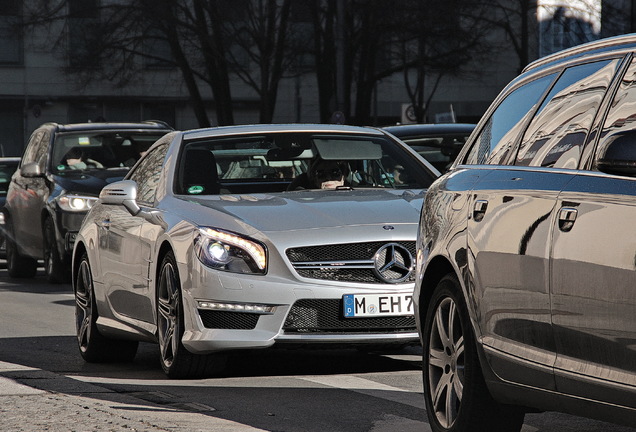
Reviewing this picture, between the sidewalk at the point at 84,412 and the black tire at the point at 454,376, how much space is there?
0.94m

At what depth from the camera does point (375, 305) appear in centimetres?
841

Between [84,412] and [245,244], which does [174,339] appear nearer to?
[245,244]

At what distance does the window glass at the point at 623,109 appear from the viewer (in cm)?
500

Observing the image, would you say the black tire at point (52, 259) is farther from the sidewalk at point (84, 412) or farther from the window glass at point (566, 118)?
the window glass at point (566, 118)

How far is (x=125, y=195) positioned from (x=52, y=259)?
8.67m

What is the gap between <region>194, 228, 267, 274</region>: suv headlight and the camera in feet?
27.6

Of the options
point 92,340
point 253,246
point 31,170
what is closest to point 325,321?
point 253,246

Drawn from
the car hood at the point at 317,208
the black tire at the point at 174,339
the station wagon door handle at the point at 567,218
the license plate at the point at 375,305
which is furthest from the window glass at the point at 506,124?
the black tire at the point at 174,339

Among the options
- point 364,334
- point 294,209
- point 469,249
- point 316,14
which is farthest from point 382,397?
point 316,14

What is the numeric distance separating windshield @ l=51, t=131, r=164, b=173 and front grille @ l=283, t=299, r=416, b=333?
9788 millimetres

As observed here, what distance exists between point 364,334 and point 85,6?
35.4m

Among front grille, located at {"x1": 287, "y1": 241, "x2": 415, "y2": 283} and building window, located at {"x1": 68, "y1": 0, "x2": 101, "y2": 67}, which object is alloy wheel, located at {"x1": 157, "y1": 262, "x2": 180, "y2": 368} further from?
building window, located at {"x1": 68, "y1": 0, "x2": 101, "y2": 67}

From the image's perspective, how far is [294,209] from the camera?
897 cm

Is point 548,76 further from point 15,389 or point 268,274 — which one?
point 15,389
